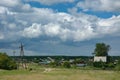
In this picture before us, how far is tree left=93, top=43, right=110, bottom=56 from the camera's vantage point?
129 m

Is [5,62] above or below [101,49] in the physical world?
below

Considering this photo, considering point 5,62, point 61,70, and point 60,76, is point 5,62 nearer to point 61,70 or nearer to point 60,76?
point 61,70

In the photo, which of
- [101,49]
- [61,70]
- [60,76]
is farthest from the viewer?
[101,49]

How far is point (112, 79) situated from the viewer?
167ft

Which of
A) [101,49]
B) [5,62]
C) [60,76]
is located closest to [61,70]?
[5,62]

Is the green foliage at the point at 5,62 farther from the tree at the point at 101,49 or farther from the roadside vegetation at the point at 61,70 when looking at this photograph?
the tree at the point at 101,49

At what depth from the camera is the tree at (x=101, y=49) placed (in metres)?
129

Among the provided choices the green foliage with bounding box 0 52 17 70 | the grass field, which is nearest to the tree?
the green foliage with bounding box 0 52 17 70

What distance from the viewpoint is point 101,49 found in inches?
5128

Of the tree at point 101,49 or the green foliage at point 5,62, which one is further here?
the tree at point 101,49

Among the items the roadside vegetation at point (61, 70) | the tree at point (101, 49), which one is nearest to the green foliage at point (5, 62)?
the roadside vegetation at point (61, 70)

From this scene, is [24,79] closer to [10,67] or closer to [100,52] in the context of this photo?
[10,67]

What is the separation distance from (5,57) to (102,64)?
3715 centimetres

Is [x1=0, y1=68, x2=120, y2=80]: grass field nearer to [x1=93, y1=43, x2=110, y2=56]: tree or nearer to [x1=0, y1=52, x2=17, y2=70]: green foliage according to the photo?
[x1=0, y1=52, x2=17, y2=70]: green foliage
